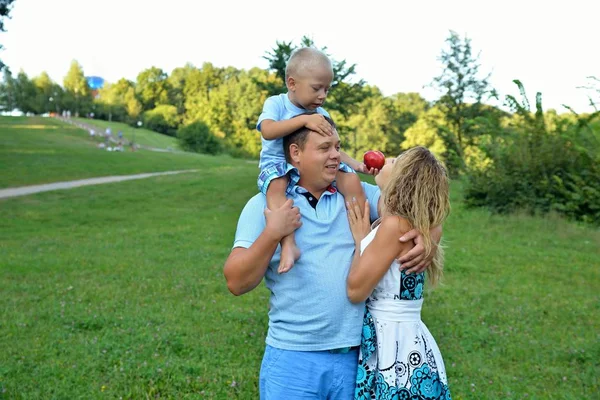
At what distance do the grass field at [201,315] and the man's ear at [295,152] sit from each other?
2.74m

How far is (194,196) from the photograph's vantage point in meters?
21.4

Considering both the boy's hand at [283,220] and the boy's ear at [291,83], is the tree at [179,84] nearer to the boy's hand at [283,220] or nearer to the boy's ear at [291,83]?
the boy's ear at [291,83]

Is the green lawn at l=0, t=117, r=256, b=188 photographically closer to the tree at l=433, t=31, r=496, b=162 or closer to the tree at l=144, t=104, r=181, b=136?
the tree at l=433, t=31, r=496, b=162

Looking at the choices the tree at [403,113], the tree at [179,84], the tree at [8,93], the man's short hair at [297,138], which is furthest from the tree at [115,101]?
the man's short hair at [297,138]

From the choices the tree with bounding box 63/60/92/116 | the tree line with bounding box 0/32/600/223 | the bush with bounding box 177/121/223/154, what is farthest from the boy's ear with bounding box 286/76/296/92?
the tree with bounding box 63/60/92/116

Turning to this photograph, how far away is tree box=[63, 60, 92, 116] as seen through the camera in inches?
3952

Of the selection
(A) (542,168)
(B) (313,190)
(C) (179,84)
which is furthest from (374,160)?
(C) (179,84)

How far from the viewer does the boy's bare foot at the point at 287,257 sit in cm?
221

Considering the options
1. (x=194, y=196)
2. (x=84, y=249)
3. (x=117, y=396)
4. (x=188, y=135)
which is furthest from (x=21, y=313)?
(x=188, y=135)

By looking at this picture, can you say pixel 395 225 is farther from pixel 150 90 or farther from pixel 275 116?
pixel 150 90

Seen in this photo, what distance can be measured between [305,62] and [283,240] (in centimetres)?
135

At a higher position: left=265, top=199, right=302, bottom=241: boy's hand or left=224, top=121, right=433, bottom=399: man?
left=265, top=199, right=302, bottom=241: boy's hand

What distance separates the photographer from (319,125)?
2416 millimetres

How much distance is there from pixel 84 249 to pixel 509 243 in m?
7.93
